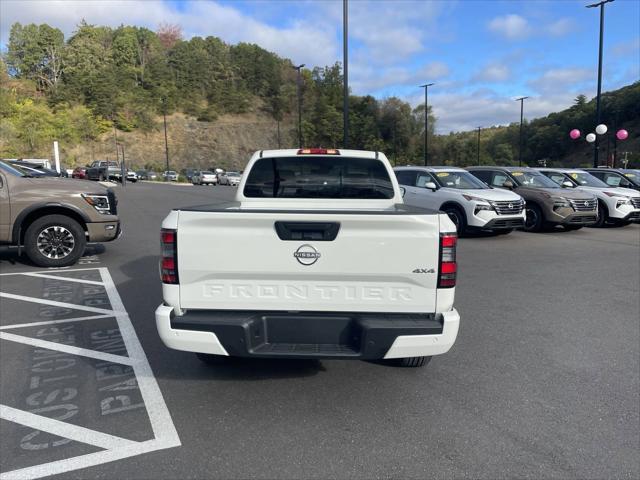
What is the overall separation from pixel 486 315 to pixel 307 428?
128 inches

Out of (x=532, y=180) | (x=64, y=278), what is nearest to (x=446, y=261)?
(x=64, y=278)

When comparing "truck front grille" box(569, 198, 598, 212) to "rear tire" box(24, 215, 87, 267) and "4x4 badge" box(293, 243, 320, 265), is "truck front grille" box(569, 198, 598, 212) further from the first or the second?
"4x4 badge" box(293, 243, 320, 265)

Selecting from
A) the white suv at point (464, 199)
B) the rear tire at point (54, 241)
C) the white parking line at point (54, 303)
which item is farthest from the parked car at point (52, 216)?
the white suv at point (464, 199)

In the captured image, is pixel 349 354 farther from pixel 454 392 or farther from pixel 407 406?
pixel 454 392

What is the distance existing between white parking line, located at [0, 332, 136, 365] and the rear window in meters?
1.87

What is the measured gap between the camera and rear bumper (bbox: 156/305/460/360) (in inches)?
120

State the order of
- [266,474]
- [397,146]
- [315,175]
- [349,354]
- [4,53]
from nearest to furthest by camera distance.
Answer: [266,474], [349,354], [315,175], [397,146], [4,53]

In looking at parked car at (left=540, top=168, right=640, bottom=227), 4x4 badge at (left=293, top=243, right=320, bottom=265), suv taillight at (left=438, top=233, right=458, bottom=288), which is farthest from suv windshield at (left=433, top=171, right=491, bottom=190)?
4x4 badge at (left=293, top=243, right=320, bottom=265)

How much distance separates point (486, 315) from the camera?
5703 mm

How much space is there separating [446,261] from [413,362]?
1.27 meters

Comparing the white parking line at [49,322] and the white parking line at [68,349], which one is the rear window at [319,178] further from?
the white parking line at [49,322]

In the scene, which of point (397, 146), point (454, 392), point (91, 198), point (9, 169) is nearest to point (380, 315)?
point (454, 392)

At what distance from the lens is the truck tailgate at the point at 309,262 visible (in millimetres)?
3092

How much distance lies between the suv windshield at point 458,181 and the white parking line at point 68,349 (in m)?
10.0
